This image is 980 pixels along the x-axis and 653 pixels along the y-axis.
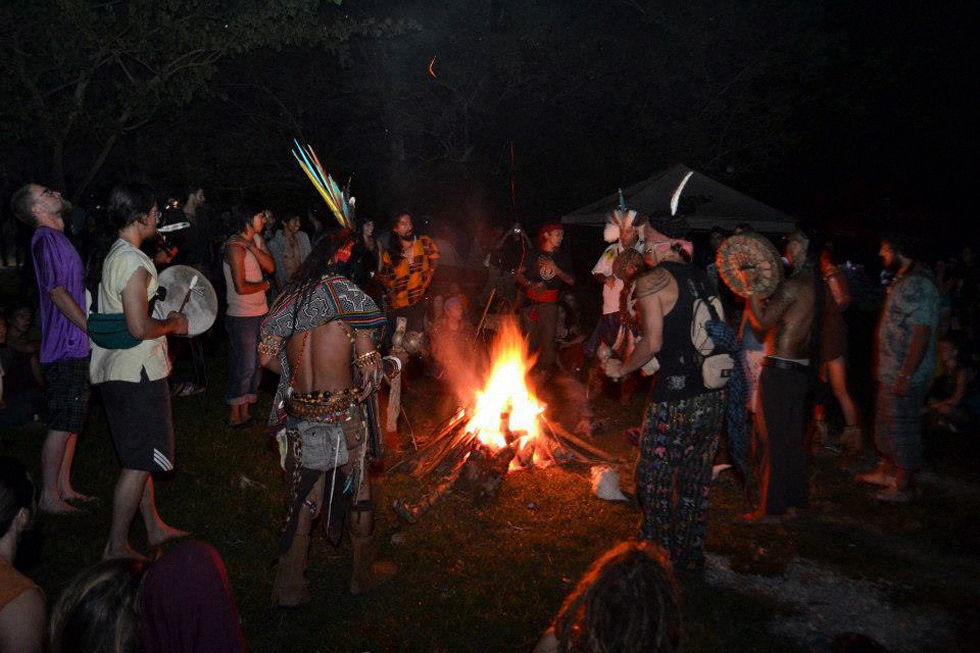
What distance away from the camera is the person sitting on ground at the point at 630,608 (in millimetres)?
2367

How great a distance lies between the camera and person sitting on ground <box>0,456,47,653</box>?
248cm

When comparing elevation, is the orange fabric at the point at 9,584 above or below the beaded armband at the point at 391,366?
below

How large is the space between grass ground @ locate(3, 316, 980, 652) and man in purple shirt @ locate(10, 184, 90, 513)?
1.76 ft

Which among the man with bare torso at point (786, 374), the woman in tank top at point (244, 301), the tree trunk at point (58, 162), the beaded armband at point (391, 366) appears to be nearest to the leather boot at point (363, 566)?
the beaded armband at point (391, 366)

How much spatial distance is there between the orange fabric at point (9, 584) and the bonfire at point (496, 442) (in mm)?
3893

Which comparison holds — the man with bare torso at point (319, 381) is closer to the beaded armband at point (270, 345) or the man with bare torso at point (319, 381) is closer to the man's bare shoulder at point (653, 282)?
the beaded armband at point (270, 345)

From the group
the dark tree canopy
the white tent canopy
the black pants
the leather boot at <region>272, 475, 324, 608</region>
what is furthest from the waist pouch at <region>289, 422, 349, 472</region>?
the dark tree canopy

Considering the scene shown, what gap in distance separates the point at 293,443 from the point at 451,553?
161 cm

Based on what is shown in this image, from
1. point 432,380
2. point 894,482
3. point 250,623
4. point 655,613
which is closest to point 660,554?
point 655,613

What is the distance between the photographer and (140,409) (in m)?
4.89

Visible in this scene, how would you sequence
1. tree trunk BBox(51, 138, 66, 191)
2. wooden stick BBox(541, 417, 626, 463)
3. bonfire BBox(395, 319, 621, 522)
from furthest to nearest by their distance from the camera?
tree trunk BBox(51, 138, 66, 191)
wooden stick BBox(541, 417, 626, 463)
bonfire BBox(395, 319, 621, 522)

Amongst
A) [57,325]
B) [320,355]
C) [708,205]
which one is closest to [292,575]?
[320,355]

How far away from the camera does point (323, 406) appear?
449 centimetres

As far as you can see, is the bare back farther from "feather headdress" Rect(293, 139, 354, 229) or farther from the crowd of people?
"feather headdress" Rect(293, 139, 354, 229)
